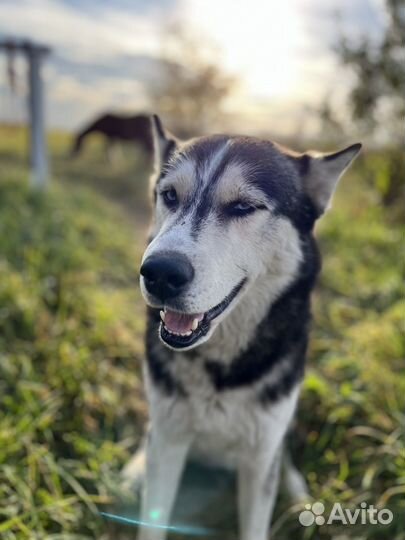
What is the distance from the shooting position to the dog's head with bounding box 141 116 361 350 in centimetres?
176

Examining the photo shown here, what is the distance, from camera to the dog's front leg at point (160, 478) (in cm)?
237

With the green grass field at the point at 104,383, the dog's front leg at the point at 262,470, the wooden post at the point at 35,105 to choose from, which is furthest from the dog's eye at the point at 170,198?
the wooden post at the point at 35,105

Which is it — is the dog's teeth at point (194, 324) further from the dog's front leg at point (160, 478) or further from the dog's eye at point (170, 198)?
the dog's front leg at point (160, 478)

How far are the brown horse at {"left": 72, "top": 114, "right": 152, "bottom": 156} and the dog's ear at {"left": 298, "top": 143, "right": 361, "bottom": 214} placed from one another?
330 inches

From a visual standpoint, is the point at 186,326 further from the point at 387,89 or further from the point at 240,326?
the point at 387,89

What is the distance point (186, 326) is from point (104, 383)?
1.89 m

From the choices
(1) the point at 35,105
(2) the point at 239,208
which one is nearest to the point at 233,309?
(2) the point at 239,208

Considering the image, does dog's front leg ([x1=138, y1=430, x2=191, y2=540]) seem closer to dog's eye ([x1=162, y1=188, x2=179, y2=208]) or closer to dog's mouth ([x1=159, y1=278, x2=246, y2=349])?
dog's mouth ([x1=159, y1=278, x2=246, y2=349])

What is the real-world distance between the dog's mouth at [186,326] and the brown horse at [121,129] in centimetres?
881

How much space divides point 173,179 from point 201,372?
90 centimetres

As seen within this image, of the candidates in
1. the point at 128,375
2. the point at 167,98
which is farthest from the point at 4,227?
the point at 167,98

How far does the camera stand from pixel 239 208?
2.02 meters

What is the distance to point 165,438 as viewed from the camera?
2.33m

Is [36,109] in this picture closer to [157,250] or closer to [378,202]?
[378,202]
